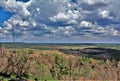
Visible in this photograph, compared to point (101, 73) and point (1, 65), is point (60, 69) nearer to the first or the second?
point (101, 73)

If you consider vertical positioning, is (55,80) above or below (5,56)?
below

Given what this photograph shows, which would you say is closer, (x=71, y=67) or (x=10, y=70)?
(x=10, y=70)

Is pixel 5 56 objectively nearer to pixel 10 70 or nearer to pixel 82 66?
pixel 10 70

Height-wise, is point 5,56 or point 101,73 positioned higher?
point 5,56

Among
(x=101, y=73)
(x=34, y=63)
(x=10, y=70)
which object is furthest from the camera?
(x=34, y=63)

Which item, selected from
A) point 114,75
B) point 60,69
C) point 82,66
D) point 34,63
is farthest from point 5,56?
point 114,75

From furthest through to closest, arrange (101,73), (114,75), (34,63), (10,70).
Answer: (34,63)
(101,73)
(10,70)
(114,75)

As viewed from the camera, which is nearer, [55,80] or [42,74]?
[55,80]

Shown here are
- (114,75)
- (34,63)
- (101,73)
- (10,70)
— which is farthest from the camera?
(34,63)

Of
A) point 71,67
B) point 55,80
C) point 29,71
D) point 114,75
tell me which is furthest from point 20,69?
point 114,75
